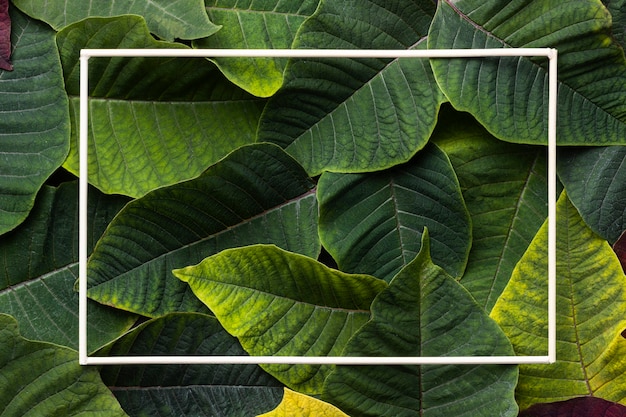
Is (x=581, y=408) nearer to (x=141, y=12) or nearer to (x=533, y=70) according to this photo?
(x=533, y=70)

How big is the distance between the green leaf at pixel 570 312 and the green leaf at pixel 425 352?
0.06 feet

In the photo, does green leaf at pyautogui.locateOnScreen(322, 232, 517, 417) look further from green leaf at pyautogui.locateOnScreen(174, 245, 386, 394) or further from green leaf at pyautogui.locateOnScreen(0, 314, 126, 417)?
green leaf at pyautogui.locateOnScreen(0, 314, 126, 417)

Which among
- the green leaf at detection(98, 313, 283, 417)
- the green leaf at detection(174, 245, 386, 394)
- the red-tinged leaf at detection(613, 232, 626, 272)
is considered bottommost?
the green leaf at detection(98, 313, 283, 417)

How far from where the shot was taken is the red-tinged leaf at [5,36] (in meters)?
0.36

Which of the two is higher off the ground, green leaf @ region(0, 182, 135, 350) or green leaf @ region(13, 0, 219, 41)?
green leaf @ region(13, 0, 219, 41)

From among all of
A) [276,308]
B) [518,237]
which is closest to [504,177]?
[518,237]

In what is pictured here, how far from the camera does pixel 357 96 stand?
0.36 meters

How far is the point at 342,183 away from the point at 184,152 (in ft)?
0.32

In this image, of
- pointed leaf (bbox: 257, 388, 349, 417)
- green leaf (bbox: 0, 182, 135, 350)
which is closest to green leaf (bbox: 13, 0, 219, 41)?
green leaf (bbox: 0, 182, 135, 350)

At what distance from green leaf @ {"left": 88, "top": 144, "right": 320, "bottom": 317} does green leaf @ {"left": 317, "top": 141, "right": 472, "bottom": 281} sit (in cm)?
1

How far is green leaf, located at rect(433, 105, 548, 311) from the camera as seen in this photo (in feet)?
1.20

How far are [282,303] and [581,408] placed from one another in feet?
0.60

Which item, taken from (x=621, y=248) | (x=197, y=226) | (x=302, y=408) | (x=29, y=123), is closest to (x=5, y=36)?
(x=29, y=123)

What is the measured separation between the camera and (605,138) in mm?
358
